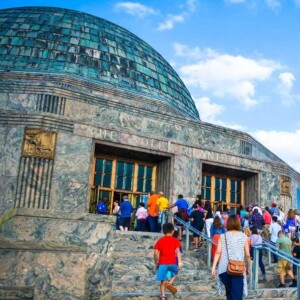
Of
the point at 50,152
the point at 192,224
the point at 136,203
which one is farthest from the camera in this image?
the point at 136,203

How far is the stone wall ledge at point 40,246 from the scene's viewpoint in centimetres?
298

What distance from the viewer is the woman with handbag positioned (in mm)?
3201

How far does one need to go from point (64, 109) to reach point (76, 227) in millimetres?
7189

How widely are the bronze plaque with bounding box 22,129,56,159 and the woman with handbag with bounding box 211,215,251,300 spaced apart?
225 inches

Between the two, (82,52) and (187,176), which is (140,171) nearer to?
(187,176)

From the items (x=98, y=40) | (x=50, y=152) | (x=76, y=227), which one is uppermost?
(x=98, y=40)

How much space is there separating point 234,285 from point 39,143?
20.2 feet

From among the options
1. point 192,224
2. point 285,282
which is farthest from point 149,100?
point 285,282

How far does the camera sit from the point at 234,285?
3205mm

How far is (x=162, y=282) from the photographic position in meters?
4.06

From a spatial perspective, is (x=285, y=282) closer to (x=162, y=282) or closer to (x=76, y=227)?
(x=162, y=282)

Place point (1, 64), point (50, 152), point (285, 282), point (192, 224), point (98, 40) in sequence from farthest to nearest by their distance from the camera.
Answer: point (98, 40), point (1, 64), point (50, 152), point (192, 224), point (285, 282)

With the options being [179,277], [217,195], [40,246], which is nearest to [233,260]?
[40,246]

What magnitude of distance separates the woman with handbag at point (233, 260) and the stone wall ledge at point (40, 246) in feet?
3.84
